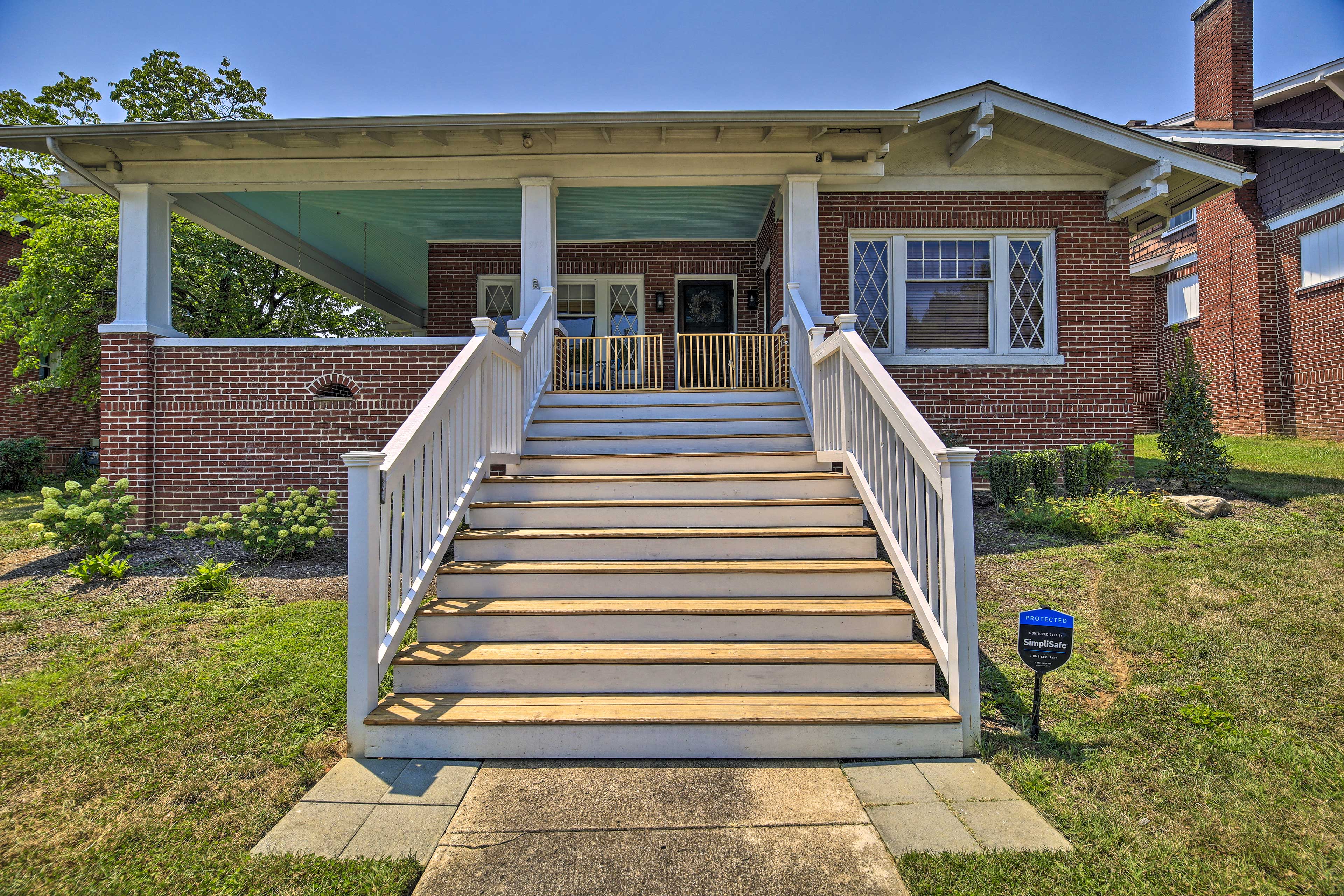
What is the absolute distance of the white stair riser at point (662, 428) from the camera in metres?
5.62

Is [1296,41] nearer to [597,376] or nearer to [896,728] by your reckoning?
[597,376]

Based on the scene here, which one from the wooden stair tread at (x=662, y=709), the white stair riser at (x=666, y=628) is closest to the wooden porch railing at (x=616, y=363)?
the white stair riser at (x=666, y=628)

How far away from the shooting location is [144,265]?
6.95m

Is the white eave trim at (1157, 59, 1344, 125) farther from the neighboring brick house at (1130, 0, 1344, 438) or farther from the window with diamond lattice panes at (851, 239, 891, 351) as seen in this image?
the window with diamond lattice panes at (851, 239, 891, 351)

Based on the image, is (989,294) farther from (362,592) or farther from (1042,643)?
(362,592)

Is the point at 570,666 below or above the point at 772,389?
below

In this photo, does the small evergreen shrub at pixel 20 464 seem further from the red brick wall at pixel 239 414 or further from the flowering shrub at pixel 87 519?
the flowering shrub at pixel 87 519

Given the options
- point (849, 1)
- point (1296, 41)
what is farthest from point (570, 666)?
point (1296, 41)

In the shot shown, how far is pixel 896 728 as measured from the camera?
289 cm

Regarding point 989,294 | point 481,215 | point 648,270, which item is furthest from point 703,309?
point 989,294

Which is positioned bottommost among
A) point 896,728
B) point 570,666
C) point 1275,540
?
point 896,728

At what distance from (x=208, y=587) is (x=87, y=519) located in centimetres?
151

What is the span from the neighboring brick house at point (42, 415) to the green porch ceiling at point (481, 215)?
7.86 meters

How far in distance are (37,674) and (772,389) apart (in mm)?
5717
